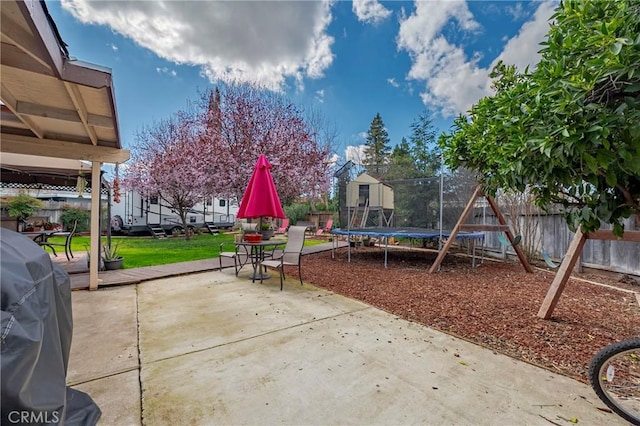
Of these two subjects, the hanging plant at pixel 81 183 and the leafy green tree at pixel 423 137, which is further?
the leafy green tree at pixel 423 137

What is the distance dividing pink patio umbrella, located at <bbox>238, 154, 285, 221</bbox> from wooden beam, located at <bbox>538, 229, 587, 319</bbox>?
4.44 meters

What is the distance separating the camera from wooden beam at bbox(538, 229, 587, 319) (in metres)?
3.34

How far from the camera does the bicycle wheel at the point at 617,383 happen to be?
1881 millimetres

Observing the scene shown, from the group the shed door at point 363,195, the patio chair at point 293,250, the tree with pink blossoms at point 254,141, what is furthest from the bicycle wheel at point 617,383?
the tree with pink blossoms at point 254,141

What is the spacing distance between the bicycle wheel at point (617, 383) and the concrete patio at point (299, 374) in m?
0.09

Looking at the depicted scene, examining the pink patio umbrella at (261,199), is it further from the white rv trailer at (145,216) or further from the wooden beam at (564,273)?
the white rv trailer at (145,216)

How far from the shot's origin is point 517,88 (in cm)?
275

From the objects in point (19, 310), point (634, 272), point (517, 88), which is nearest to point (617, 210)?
point (517, 88)

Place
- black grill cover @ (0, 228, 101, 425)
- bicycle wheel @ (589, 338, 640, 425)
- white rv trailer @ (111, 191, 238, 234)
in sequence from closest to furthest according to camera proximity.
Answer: black grill cover @ (0, 228, 101, 425) → bicycle wheel @ (589, 338, 640, 425) → white rv trailer @ (111, 191, 238, 234)

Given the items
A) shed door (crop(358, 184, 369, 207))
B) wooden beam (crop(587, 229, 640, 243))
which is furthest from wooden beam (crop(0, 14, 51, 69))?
shed door (crop(358, 184, 369, 207))

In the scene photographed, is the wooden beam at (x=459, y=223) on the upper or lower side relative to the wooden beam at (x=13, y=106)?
lower

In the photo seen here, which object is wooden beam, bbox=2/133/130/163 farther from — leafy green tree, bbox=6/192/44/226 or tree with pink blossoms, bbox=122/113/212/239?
leafy green tree, bbox=6/192/44/226

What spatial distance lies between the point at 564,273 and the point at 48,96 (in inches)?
253

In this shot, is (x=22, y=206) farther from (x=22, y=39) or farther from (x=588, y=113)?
(x=588, y=113)
